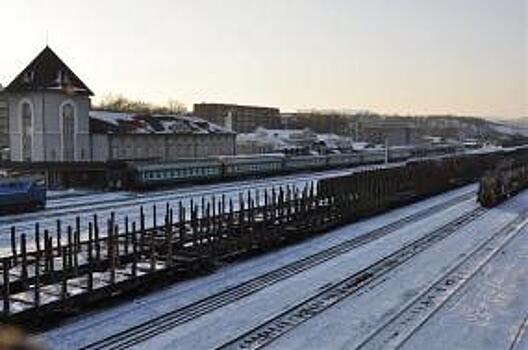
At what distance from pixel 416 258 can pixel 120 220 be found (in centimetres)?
1286

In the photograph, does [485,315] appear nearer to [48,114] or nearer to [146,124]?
[48,114]

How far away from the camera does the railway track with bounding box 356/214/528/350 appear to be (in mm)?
11016

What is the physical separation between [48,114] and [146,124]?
33.5 ft

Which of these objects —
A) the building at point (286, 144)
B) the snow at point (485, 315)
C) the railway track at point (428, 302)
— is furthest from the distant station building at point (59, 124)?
the snow at point (485, 315)

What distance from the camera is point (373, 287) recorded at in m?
15.0

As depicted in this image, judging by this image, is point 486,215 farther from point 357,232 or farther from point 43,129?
point 43,129

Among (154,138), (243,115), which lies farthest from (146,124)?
(243,115)

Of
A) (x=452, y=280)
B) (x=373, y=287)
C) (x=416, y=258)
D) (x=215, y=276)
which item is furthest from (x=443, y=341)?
(x=416, y=258)

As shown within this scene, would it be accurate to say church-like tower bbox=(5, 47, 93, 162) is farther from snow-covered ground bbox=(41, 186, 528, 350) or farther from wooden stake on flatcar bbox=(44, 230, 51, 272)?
wooden stake on flatcar bbox=(44, 230, 51, 272)

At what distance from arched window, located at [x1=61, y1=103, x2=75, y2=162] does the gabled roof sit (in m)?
1.50

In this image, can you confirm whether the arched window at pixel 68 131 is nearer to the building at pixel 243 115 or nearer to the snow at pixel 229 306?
the snow at pixel 229 306

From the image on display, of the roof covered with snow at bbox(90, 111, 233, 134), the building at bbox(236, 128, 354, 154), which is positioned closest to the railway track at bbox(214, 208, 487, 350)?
the roof covered with snow at bbox(90, 111, 233, 134)

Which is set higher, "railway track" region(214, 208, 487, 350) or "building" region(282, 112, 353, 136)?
"building" region(282, 112, 353, 136)

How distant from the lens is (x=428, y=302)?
1368 centimetres
